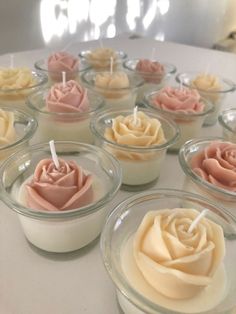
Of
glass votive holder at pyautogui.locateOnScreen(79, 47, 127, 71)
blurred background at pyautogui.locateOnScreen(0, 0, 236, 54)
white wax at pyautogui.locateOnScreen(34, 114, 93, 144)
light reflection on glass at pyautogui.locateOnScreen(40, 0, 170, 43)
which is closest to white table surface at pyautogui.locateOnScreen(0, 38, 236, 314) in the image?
white wax at pyautogui.locateOnScreen(34, 114, 93, 144)

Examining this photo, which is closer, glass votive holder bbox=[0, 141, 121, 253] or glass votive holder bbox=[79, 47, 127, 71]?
glass votive holder bbox=[0, 141, 121, 253]

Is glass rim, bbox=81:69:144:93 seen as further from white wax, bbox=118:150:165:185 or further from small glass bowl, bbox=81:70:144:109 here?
white wax, bbox=118:150:165:185

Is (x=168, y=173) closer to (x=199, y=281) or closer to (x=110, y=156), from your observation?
(x=110, y=156)

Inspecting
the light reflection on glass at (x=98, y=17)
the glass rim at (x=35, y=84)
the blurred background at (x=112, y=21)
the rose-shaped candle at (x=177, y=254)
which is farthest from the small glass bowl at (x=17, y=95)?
the light reflection on glass at (x=98, y=17)

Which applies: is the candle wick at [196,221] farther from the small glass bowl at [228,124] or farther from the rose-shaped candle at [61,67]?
the rose-shaped candle at [61,67]

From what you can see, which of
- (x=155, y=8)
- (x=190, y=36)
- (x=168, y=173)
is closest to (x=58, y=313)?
(x=168, y=173)

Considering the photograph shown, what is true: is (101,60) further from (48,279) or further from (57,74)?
(48,279)

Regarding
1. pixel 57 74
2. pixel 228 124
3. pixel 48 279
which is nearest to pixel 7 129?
pixel 48 279
